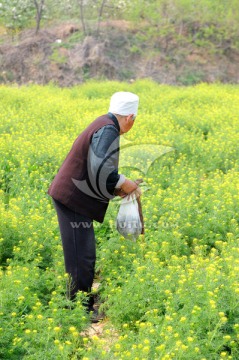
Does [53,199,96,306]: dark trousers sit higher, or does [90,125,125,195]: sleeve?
[90,125,125,195]: sleeve

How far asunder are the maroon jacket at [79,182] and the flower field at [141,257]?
69cm

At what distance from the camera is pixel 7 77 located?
63.3 ft

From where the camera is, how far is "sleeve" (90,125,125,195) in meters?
4.05

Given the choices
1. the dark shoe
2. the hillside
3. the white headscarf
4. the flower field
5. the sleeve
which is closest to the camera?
the flower field

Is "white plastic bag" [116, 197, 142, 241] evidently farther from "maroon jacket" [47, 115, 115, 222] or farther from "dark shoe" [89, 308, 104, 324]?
"dark shoe" [89, 308, 104, 324]

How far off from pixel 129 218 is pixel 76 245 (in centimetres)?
73

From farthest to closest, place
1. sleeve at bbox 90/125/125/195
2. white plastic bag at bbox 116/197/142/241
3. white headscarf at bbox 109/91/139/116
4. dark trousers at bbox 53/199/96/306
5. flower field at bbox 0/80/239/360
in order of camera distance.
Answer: white plastic bag at bbox 116/197/142/241
dark trousers at bbox 53/199/96/306
white headscarf at bbox 109/91/139/116
sleeve at bbox 90/125/125/195
flower field at bbox 0/80/239/360

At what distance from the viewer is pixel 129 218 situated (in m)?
4.88

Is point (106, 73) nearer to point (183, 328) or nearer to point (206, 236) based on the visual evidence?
point (206, 236)

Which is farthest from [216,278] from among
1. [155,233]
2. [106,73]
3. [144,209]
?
[106,73]

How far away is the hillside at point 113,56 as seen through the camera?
1934 centimetres

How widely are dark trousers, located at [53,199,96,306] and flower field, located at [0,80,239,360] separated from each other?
17 cm

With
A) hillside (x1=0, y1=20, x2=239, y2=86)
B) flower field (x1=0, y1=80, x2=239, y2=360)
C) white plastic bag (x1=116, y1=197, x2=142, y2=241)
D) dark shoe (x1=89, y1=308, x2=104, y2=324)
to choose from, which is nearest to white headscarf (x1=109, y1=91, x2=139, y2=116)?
white plastic bag (x1=116, y1=197, x2=142, y2=241)

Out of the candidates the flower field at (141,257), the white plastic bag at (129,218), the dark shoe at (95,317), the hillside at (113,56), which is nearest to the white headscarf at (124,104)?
the white plastic bag at (129,218)
